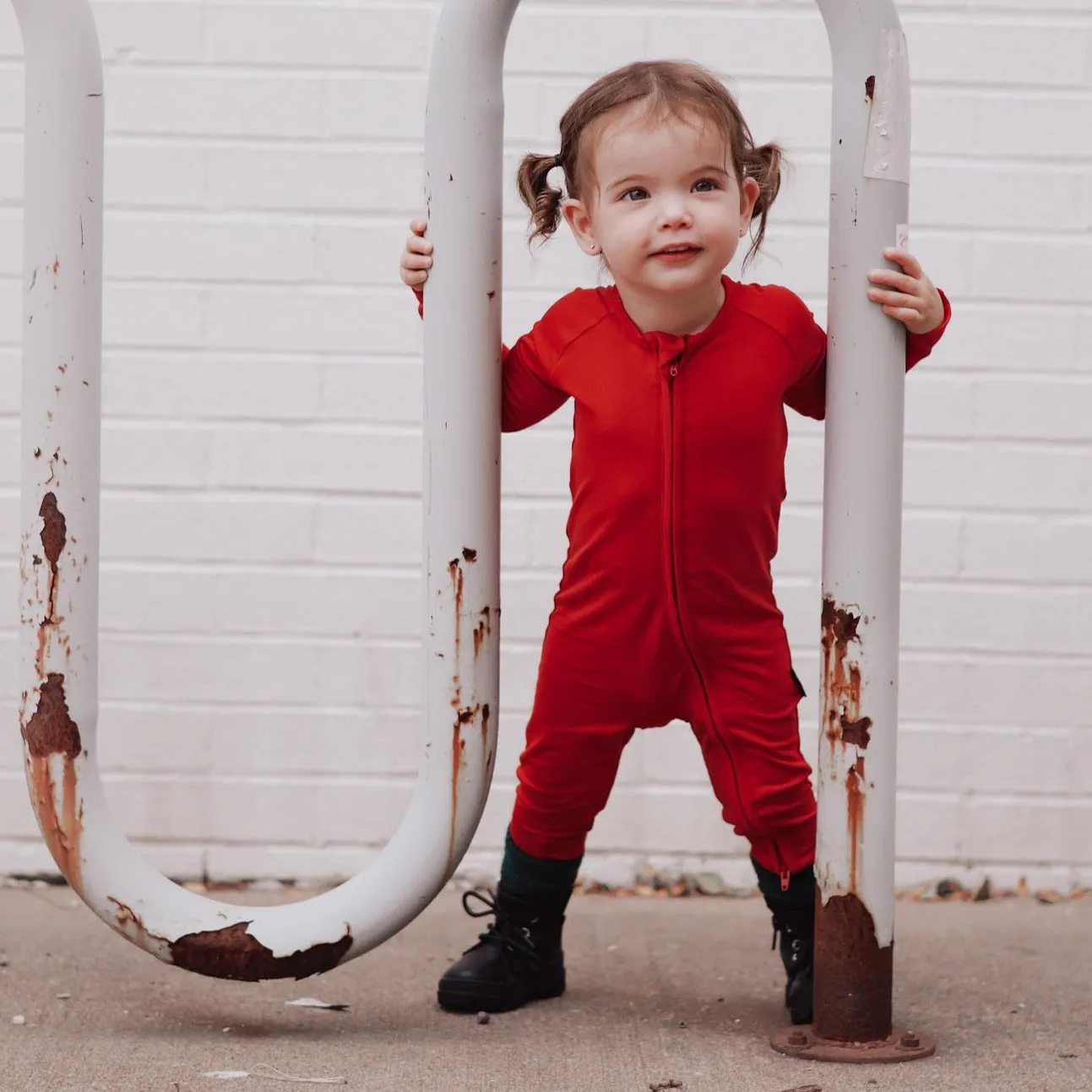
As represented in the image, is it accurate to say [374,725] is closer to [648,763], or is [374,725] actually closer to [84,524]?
[648,763]

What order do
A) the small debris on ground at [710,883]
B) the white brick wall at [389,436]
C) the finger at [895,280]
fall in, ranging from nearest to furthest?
the finger at [895,280] < the white brick wall at [389,436] < the small debris on ground at [710,883]

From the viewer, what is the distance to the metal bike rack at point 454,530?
6.40 feet

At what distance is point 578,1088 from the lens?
193 cm

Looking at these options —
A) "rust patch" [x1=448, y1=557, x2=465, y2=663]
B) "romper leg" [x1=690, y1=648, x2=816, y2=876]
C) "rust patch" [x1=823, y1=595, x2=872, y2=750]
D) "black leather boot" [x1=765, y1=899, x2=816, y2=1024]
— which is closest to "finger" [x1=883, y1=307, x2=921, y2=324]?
"rust patch" [x1=823, y1=595, x2=872, y2=750]

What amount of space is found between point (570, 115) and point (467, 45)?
199mm

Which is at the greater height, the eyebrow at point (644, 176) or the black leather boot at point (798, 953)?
the eyebrow at point (644, 176)

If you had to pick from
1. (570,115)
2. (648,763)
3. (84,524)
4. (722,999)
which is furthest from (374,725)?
(570,115)

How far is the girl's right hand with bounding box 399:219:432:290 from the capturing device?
6.66 feet

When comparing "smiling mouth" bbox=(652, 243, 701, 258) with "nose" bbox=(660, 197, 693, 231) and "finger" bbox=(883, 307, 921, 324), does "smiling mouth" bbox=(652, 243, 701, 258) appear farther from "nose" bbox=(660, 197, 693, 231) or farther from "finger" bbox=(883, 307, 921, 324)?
"finger" bbox=(883, 307, 921, 324)

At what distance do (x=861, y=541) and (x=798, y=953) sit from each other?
66 centimetres

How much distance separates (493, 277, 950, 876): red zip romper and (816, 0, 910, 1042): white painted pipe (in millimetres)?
115

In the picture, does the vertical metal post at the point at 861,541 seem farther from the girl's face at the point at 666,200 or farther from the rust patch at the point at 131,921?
the rust patch at the point at 131,921

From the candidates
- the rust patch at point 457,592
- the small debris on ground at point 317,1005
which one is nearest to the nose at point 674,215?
the rust patch at point 457,592

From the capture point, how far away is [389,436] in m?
3.08
